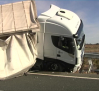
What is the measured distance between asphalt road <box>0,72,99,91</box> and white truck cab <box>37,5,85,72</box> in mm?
1223

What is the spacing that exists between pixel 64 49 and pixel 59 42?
413 millimetres

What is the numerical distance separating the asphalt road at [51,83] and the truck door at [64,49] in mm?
1223

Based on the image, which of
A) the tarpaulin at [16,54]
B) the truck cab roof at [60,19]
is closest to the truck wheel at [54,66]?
the tarpaulin at [16,54]

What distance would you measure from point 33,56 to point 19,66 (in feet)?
3.11

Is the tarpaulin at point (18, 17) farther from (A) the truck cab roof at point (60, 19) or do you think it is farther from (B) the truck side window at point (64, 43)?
(B) the truck side window at point (64, 43)

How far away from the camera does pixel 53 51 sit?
7727mm

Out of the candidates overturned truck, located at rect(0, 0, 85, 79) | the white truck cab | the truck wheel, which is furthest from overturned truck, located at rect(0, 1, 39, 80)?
the truck wheel

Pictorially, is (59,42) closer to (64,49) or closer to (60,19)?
(64,49)

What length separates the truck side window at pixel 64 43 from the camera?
24.5 feet

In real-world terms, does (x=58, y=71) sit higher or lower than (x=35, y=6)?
lower

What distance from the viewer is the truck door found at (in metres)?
7.51

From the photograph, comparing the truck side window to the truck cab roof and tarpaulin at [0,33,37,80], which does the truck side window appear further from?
tarpaulin at [0,33,37,80]

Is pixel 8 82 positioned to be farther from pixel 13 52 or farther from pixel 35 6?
pixel 35 6

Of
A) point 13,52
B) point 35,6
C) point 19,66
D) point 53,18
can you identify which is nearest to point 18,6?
point 35,6
